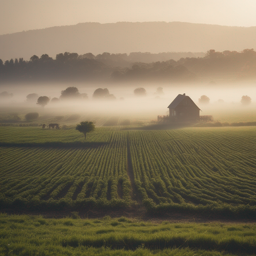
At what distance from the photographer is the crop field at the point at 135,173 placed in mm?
19828

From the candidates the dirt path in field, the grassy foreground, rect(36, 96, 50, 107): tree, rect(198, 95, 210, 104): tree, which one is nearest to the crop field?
the dirt path in field

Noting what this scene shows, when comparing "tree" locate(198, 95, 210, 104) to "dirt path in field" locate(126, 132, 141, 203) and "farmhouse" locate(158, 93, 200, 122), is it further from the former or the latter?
"dirt path in field" locate(126, 132, 141, 203)

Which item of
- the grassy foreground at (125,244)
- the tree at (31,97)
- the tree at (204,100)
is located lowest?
the grassy foreground at (125,244)

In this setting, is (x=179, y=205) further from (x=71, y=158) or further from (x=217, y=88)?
(x=217, y=88)

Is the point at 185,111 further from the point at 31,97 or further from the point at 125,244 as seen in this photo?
the point at 31,97

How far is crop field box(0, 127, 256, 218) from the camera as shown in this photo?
65.1 ft

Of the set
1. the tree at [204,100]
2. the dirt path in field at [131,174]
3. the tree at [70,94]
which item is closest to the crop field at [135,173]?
the dirt path in field at [131,174]

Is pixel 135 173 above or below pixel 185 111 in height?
below

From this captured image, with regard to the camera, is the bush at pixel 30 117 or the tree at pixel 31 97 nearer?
the bush at pixel 30 117

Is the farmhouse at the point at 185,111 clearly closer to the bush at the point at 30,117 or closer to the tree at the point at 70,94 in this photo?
the bush at the point at 30,117

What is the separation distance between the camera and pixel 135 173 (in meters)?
28.5

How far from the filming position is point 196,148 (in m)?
40.1

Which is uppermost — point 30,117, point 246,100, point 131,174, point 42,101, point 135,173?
point 42,101

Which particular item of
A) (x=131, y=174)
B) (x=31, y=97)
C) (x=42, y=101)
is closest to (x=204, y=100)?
(x=42, y=101)
